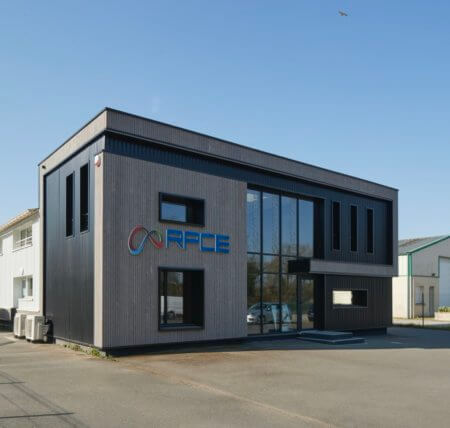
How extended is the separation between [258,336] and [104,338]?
6820 millimetres

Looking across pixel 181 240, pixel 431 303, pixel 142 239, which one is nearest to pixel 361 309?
pixel 181 240

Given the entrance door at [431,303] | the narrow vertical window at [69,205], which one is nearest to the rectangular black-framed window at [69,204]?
the narrow vertical window at [69,205]

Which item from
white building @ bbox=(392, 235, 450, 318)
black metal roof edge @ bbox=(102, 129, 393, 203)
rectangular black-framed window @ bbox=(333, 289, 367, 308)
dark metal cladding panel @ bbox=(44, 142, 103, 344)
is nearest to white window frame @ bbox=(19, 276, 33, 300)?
dark metal cladding panel @ bbox=(44, 142, 103, 344)

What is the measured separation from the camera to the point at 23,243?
2664 centimetres

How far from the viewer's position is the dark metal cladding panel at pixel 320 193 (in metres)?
Result: 17.7

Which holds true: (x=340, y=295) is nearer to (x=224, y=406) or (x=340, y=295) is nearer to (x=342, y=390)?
(x=342, y=390)

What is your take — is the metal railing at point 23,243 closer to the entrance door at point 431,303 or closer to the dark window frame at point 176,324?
the dark window frame at point 176,324

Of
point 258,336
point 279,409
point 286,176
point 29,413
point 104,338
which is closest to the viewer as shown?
point 29,413

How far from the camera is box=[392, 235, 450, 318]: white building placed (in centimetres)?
4272

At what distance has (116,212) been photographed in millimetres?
16344

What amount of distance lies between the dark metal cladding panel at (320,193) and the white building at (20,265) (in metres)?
8.20

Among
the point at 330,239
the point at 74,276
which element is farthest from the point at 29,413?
the point at 330,239

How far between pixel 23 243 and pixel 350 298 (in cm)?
1621

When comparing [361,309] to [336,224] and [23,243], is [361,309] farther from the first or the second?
[23,243]
